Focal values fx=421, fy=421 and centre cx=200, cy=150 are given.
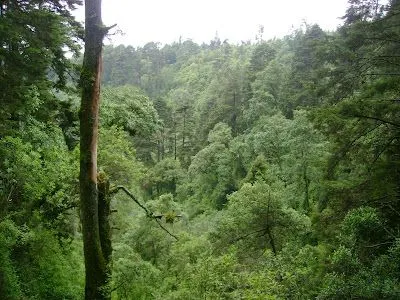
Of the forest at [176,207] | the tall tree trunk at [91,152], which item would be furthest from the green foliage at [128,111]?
the tall tree trunk at [91,152]

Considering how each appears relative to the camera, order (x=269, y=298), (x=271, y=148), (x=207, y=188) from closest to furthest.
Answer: (x=269, y=298) < (x=271, y=148) < (x=207, y=188)

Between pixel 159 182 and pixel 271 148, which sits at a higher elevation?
pixel 271 148

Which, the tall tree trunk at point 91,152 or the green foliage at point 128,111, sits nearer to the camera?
the tall tree trunk at point 91,152

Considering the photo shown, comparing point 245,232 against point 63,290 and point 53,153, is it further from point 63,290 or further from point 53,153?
point 53,153

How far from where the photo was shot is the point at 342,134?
9930 mm

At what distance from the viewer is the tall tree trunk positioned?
6.68m

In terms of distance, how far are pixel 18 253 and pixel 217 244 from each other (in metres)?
8.71

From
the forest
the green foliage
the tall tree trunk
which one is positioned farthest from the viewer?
the green foliage

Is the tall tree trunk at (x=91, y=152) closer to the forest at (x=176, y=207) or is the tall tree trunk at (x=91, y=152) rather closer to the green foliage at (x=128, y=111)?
the forest at (x=176, y=207)

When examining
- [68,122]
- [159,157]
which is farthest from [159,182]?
[68,122]

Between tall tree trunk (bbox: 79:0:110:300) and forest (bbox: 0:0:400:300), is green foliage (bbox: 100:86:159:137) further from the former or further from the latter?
tall tree trunk (bbox: 79:0:110:300)

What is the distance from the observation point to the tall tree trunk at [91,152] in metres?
6.68

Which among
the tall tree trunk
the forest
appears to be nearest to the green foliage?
the forest

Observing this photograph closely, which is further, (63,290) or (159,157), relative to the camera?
(159,157)
